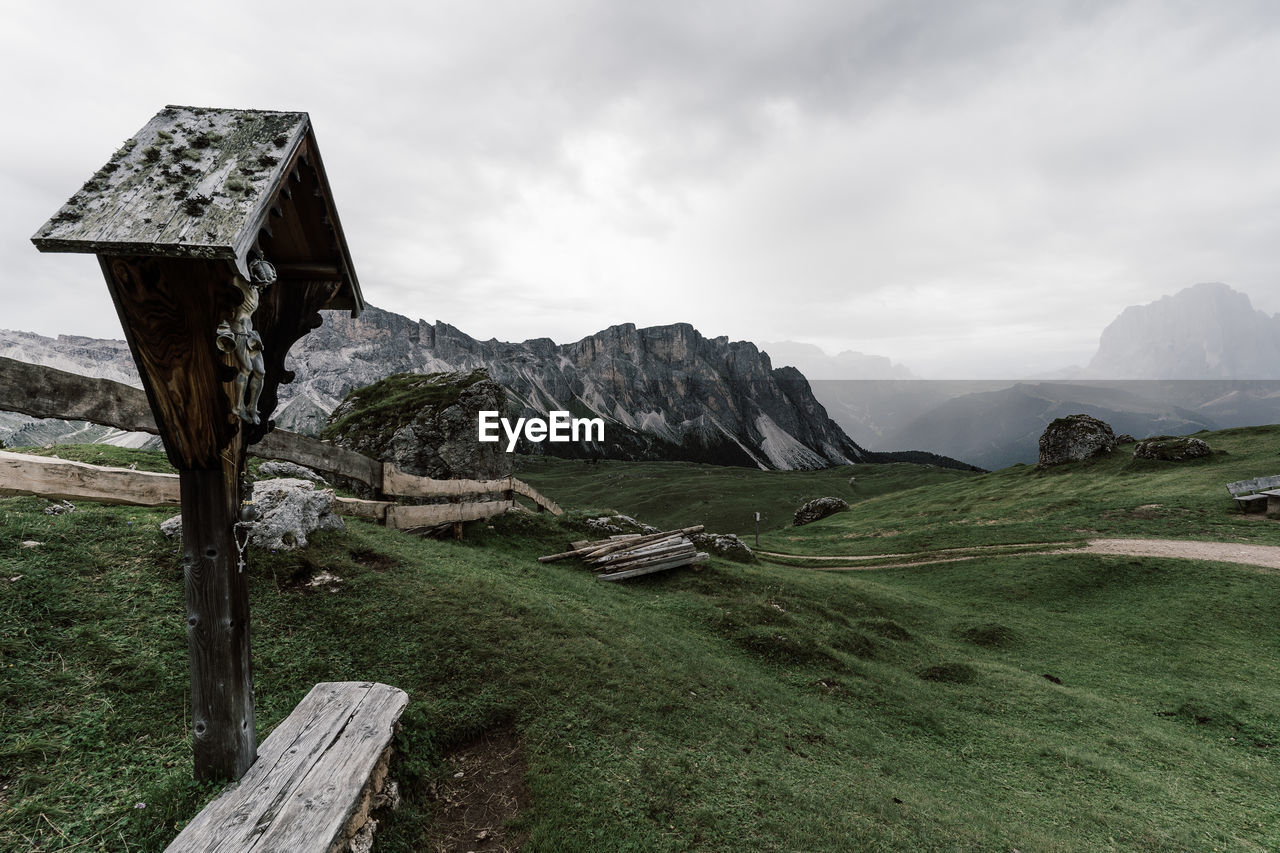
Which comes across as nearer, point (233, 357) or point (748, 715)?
point (233, 357)

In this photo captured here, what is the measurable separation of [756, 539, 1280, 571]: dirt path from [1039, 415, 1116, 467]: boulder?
30014 millimetres

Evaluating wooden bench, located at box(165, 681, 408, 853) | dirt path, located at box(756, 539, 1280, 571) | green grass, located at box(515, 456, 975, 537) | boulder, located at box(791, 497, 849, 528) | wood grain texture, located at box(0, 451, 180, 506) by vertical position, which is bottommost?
green grass, located at box(515, 456, 975, 537)

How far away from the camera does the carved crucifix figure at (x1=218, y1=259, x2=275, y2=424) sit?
144 inches

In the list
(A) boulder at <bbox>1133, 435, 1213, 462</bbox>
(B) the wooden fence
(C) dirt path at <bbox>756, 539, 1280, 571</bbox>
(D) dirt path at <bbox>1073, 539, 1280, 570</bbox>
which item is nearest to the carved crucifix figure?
(B) the wooden fence

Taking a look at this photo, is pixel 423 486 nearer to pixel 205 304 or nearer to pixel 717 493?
pixel 205 304

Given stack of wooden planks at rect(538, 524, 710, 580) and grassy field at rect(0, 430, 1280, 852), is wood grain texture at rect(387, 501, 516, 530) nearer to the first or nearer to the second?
grassy field at rect(0, 430, 1280, 852)

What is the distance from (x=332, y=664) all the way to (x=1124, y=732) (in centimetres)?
1481

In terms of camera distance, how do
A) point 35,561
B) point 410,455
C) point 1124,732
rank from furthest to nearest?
point 410,455
point 1124,732
point 35,561

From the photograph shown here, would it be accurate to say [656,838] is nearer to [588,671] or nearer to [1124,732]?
[588,671]

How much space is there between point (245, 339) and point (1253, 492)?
145ft

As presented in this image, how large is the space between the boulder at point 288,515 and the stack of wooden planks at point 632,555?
6469mm

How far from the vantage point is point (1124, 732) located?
399 inches

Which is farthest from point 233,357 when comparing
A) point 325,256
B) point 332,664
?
point 332,664

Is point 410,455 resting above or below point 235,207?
below
